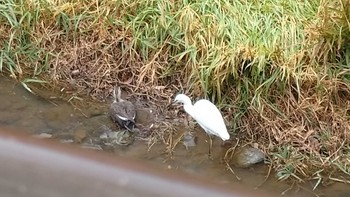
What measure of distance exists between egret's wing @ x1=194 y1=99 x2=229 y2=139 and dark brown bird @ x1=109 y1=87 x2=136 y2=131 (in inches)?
13.9

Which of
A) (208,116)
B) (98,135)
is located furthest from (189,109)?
(98,135)

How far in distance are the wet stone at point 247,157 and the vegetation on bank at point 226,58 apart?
0.17 feet

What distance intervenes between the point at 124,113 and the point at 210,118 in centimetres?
47

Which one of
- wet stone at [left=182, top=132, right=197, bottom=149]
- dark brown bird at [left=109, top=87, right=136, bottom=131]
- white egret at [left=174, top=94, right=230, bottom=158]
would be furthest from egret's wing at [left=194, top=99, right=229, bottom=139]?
dark brown bird at [left=109, top=87, right=136, bottom=131]

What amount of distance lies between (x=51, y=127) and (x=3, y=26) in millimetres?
786

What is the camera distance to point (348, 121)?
334 cm

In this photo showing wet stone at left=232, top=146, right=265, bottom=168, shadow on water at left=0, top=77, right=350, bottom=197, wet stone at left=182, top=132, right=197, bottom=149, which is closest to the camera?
shadow on water at left=0, top=77, right=350, bottom=197

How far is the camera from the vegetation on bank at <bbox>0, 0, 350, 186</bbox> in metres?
3.33

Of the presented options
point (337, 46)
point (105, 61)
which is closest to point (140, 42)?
point (105, 61)

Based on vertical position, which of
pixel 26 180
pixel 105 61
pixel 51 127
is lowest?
pixel 51 127

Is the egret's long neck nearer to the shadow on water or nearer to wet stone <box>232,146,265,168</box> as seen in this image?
the shadow on water

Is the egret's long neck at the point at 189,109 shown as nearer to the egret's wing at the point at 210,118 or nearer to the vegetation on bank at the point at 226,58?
the egret's wing at the point at 210,118

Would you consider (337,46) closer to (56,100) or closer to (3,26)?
(56,100)

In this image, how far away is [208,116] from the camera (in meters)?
3.12
